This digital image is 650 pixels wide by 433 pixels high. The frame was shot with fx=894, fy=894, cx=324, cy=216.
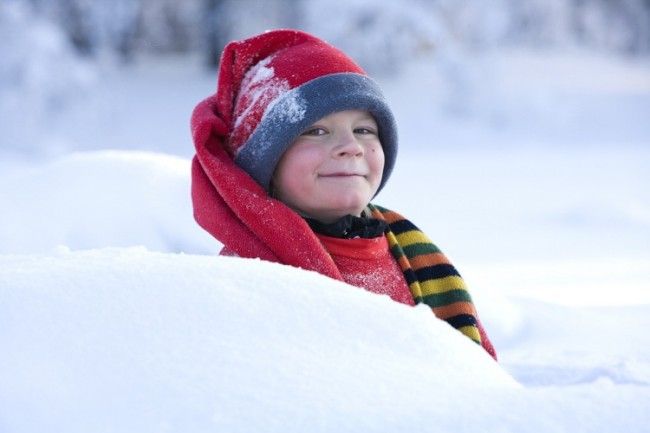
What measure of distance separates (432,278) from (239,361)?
0.89 m

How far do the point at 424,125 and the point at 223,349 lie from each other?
10666 mm

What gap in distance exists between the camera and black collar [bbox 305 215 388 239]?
1.66 meters

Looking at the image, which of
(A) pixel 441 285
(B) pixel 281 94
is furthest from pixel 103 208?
(A) pixel 441 285

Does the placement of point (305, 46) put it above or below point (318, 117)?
above

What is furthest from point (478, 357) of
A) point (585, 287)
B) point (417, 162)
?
point (417, 162)

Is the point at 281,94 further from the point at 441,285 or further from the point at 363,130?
the point at 441,285

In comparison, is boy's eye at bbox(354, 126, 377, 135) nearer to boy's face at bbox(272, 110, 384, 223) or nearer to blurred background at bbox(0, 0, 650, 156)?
boy's face at bbox(272, 110, 384, 223)

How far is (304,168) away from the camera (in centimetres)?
161

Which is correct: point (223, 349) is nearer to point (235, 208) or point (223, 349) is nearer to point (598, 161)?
point (235, 208)

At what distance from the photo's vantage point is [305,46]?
1720 millimetres

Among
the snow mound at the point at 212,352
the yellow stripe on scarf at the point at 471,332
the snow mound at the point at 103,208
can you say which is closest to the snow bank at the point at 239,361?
the snow mound at the point at 212,352

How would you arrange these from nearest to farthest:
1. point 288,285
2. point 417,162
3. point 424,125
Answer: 1. point 288,285
2. point 417,162
3. point 424,125

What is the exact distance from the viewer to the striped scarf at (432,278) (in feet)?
5.61

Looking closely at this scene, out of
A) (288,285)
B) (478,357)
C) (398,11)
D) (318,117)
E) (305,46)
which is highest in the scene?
(398,11)
